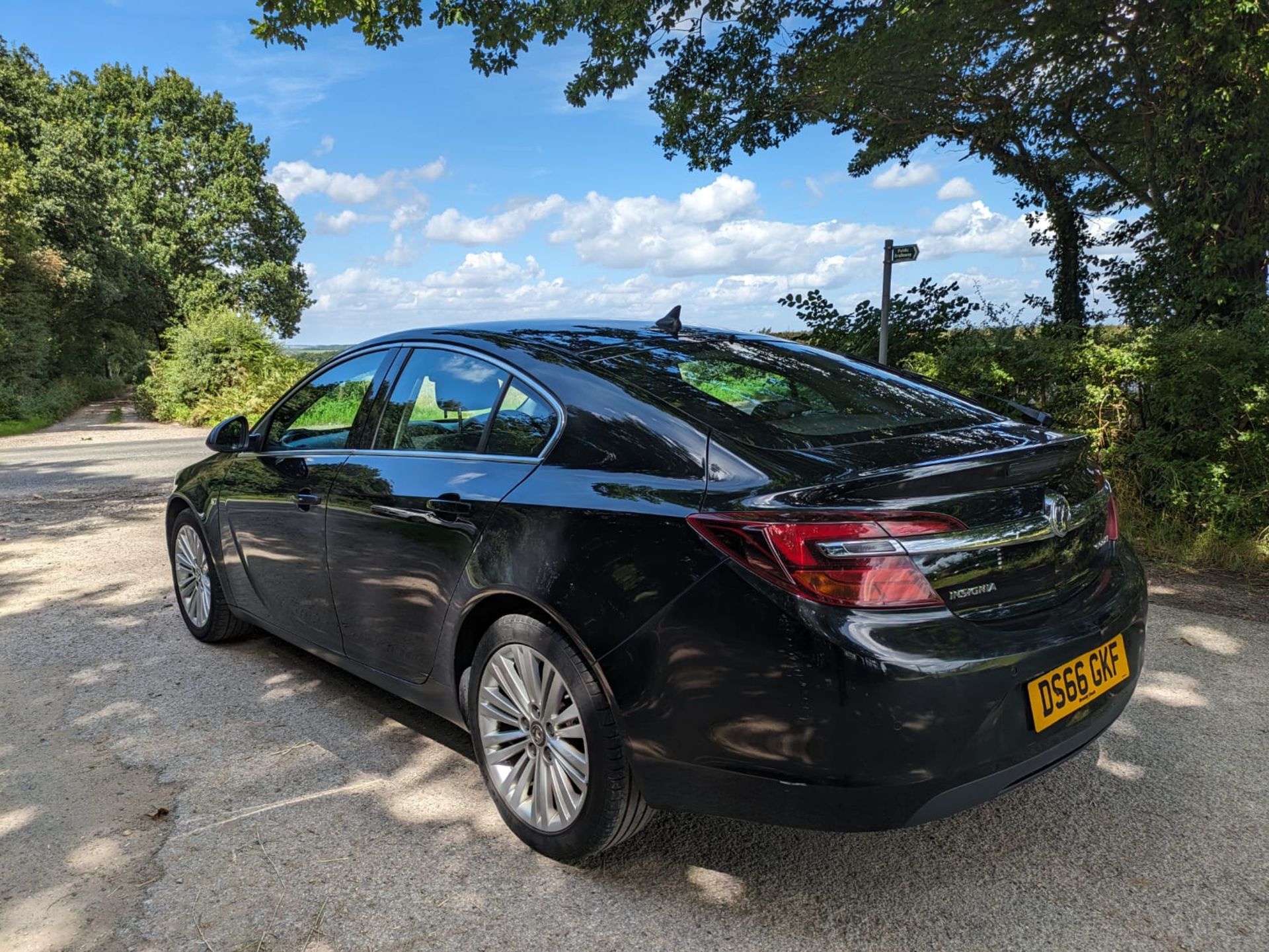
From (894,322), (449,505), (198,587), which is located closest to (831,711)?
(449,505)

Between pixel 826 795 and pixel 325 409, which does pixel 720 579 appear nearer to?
pixel 826 795

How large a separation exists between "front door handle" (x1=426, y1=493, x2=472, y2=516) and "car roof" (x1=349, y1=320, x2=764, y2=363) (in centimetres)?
57

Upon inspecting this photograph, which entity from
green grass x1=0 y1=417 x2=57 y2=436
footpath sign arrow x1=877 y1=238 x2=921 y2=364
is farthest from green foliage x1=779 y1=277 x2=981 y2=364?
green grass x1=0 y1=417 x2=57 y2=436

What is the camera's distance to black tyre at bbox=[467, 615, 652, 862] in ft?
7.70

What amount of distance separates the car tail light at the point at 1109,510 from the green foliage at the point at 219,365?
21.2m

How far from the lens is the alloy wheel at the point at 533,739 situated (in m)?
2.46

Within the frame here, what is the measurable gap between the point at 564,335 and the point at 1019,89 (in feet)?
38.2

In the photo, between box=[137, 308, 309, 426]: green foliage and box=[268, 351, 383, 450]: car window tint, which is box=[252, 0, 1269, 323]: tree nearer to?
box=[268, 351, 383, 450]: car window tint

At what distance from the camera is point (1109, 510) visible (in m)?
2.74

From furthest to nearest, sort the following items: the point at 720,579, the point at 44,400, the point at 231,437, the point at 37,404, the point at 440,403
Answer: the point at 44,400 → the point at 37,404 → the point at 231,437 → the point at 440,403 → the point at 720,579

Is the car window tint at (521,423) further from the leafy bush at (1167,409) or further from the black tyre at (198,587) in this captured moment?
the leafy bush at (1167,409)

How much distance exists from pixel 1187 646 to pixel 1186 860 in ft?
7.39

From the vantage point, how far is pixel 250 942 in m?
2.23

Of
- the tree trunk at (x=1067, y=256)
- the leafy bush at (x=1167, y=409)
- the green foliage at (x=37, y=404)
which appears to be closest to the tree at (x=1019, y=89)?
the tree trunk at (x=1067, y=256)
